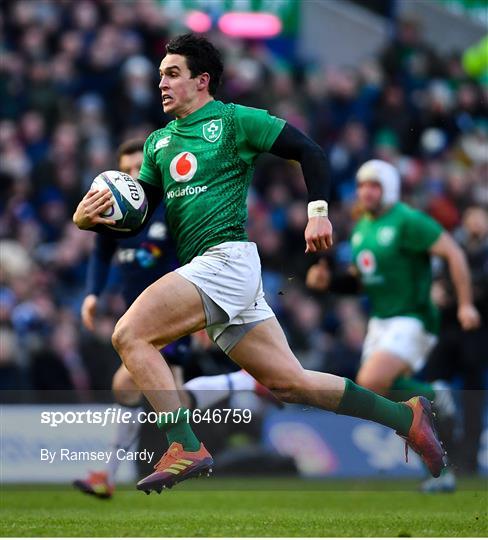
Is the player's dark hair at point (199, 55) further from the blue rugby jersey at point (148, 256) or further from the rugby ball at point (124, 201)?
the blue rugby jersey at point (148, 256)

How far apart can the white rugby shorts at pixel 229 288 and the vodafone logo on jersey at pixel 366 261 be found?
3950 mm

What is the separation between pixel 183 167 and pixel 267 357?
115 centimetres

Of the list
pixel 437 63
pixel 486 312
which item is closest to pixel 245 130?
pixel 486 312

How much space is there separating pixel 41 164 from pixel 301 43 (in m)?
7.91

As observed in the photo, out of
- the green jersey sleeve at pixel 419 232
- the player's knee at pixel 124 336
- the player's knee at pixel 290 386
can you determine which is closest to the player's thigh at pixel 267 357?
the player's knee at pixel 290 386

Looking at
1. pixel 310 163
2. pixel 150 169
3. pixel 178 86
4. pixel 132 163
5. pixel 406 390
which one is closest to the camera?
pixel 310 163

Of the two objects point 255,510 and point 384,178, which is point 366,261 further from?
point 255,510

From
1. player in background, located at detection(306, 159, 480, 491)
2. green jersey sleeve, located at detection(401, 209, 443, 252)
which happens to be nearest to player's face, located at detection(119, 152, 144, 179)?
player in background, located at detection(306, 159, 480, 491)

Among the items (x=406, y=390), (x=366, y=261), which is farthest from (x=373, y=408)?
(x=366, y=261)

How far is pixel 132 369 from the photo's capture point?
7410 millimetres

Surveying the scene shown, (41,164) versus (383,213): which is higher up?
(383,213)

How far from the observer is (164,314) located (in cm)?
742

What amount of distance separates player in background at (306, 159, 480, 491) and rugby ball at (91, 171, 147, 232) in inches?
144

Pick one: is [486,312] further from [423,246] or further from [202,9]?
[202,9]
